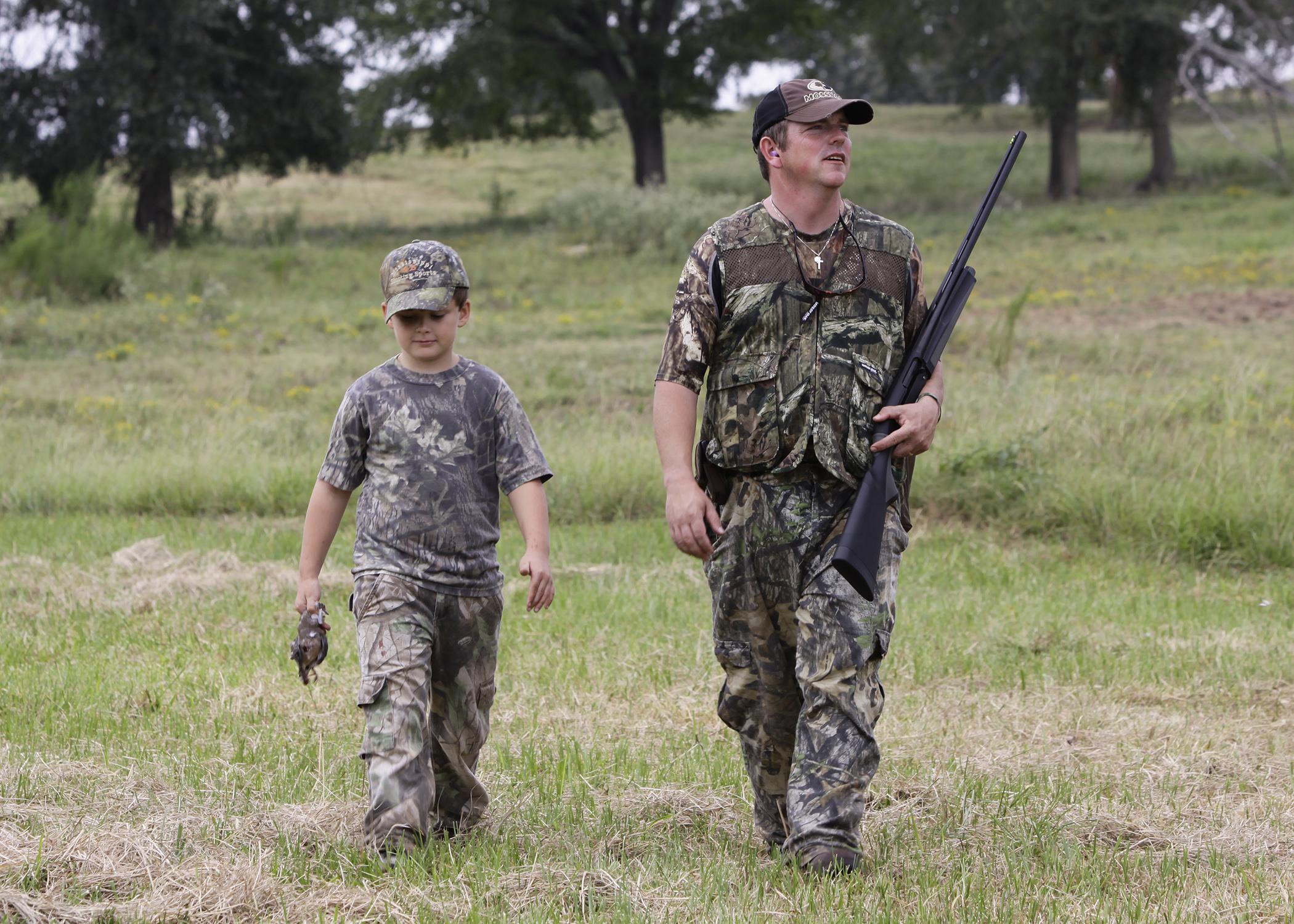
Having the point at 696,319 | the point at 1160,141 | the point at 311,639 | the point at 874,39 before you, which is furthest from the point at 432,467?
the point at 874,39

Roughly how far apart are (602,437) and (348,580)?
12.1 ft

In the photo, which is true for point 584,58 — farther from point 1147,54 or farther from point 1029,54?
point 1147,54

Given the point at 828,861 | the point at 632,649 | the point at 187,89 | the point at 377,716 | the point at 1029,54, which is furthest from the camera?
the point at 1029,54

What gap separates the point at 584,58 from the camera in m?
35.3

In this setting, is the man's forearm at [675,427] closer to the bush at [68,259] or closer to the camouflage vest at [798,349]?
the camouflage vest at [798,349]

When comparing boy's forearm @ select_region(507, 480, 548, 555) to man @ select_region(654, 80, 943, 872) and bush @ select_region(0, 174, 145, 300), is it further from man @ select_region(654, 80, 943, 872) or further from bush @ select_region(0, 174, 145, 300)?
bush @ select_region(0, 174, 145, 300)

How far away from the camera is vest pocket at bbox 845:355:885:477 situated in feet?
13.4

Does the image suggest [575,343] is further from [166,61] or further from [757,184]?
[757,184]

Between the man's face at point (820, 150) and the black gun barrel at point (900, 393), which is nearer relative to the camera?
the black gun barrel at point (900, 393)

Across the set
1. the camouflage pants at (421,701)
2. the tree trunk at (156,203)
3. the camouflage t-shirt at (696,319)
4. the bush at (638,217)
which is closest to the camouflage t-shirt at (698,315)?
the camouflage t-shirt at (696,319)

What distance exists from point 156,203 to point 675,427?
27.4 metres

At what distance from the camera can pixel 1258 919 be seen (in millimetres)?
3570

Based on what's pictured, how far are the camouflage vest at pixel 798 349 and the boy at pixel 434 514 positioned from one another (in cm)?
61

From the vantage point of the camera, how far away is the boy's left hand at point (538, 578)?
4.08 metres
